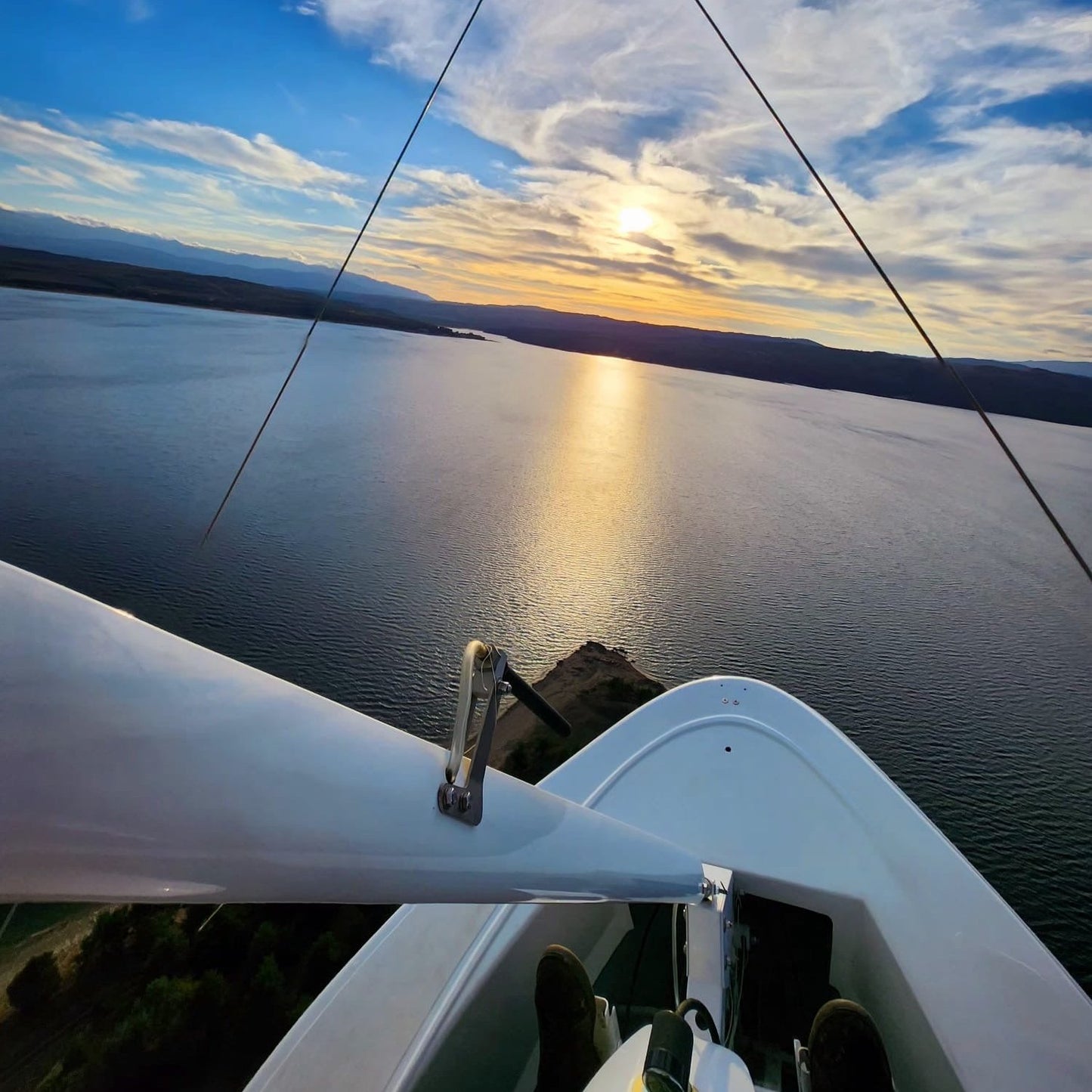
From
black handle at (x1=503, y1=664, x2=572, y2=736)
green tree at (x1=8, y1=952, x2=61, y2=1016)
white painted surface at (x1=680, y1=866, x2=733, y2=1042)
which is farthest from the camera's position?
green tree at (x1=8, y1=952, x2=61, y2=1016)

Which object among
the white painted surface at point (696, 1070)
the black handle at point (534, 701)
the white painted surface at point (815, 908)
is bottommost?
the white painted surface at point (815, 908)

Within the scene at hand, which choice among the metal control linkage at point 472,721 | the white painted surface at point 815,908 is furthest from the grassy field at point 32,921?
the metal control linkage at point 472,721

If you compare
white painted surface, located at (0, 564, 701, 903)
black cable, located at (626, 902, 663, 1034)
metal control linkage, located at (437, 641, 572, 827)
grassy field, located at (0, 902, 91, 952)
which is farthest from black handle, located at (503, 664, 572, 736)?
grassy field, located at (0, 902, 91, 952)

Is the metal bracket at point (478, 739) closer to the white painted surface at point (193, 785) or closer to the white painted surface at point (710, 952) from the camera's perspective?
the white painted surface at point (193, 785)

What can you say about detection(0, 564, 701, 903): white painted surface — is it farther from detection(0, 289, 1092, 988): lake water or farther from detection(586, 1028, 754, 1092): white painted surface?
detection(0, 289, 1092, 988): lake water

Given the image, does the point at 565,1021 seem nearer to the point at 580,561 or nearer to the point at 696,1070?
the point at 696,1070

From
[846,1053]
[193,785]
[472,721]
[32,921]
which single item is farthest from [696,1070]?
[32,921]

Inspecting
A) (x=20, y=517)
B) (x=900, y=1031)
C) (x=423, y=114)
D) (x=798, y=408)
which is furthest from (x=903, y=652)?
(x=798, y=408)
